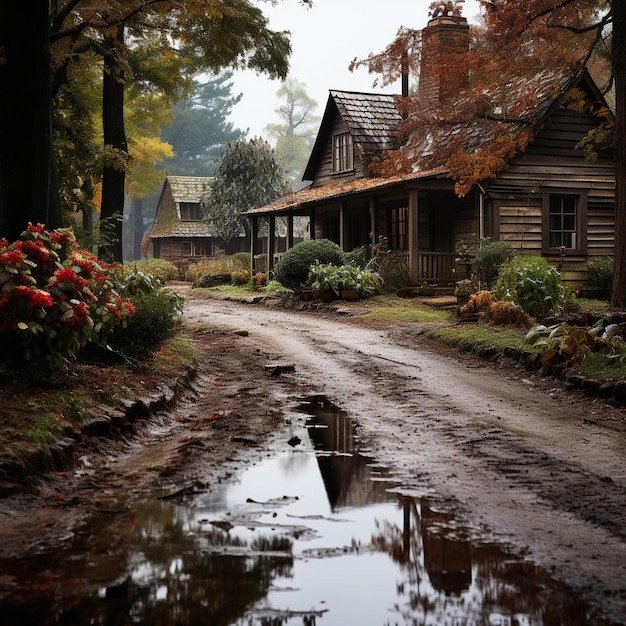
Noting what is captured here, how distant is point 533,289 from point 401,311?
418 cm

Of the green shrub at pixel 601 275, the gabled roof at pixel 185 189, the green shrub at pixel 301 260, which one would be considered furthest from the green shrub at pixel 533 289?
the gabled roof at pixel 185 189

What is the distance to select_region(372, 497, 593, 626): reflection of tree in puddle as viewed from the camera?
364cm

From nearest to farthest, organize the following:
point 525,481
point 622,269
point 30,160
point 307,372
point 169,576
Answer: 1. point 169,576
2. point 525,481
3. point 30,160
4. point 307,372
5. point 622,269

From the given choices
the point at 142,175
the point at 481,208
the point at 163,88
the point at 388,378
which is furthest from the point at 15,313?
the point at 142,175

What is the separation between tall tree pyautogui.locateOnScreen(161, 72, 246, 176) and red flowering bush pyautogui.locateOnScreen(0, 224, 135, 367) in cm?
6930

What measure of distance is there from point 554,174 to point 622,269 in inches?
436

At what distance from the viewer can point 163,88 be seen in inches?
879

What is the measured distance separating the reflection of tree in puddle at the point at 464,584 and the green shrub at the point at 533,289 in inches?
490

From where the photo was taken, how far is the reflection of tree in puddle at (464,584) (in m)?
3.64

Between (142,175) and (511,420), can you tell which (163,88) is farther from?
(142,175)

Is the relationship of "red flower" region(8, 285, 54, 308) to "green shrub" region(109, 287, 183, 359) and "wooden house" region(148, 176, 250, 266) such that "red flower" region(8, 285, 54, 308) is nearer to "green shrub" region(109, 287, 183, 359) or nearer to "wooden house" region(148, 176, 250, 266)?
"green shrub" region(109, 287, 183, 359)

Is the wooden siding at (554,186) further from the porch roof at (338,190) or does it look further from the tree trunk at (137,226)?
the tree trunk at (137,226)

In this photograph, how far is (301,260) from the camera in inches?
1013

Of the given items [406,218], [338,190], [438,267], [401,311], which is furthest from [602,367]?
[338,190]
